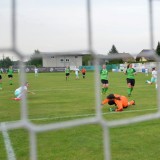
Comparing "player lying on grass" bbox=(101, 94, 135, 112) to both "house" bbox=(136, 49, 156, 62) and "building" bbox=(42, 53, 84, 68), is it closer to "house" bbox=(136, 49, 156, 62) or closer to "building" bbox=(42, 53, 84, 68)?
"house" bbox=(136, 49, 156, 62)

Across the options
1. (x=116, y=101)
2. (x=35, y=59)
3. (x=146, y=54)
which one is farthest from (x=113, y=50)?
(x=116, y=101)

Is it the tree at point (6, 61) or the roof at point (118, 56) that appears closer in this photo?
the tree at point (6, 61)

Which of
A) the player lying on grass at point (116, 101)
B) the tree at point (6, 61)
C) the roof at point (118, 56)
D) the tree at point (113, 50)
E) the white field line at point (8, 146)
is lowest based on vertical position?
the white field line at point (8, 146)

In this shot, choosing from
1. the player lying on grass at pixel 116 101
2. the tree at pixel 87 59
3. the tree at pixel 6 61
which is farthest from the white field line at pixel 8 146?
the player lying on grass at pixel 116 101

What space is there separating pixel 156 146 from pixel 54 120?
2218 millimetres

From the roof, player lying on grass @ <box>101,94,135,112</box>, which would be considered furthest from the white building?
player lying on grass @ <box>101,94,135,112</box>

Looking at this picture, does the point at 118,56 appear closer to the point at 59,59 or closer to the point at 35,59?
the point at 59,59

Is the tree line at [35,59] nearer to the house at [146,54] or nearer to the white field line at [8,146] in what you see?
the house at [146,54]

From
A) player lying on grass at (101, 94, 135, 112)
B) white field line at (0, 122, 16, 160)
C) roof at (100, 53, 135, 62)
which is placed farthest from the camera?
player lying on grass at (101, 94, 135, 112)

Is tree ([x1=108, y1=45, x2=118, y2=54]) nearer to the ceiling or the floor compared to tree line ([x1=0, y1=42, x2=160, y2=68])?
nearer to the ceiling

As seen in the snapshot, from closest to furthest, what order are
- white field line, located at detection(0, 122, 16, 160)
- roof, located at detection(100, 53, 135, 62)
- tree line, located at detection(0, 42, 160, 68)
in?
1. tree line, located at detection(0, 42, 160, 68)
2. roof, located at detection(100, 53, 135, 62)
3. white field line, located at detection(0, 122, 16, 160)

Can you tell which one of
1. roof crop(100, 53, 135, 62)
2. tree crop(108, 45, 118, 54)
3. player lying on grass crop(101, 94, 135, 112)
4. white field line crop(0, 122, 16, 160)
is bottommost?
white field line crop(0, 122, 16, 160)

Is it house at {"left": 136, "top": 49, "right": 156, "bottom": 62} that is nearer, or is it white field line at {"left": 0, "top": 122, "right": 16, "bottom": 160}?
house at {"left": 136, "top": 49, "right": 156, "bottom": 62}

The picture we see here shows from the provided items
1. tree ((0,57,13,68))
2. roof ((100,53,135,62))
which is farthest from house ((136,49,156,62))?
tree ((0,57,13,68))
